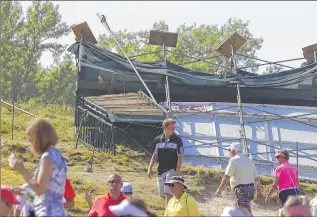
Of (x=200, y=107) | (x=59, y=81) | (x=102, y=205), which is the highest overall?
(x=59, y=81)

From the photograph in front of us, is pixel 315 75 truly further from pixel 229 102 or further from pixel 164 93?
pixel 164 93

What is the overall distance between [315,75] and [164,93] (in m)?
3.83

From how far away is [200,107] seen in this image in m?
17.3

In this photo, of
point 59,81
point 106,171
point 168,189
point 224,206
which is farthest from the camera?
point 59,81

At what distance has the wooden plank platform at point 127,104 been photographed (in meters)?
16.2

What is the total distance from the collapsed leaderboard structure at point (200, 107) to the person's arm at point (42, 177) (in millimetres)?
10118

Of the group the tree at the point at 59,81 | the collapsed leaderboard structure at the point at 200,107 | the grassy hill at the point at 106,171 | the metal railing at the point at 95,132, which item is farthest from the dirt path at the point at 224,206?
the tree at the point at 59,81

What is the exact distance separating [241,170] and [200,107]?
297 inches

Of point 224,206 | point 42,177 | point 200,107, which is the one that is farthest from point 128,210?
point 200,107

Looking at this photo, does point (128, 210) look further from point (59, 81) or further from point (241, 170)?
point (59, 81)

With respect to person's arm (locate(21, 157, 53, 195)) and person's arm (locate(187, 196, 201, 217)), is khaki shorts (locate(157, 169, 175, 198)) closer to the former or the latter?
person's arm (locate(187, 196, 201, 217))

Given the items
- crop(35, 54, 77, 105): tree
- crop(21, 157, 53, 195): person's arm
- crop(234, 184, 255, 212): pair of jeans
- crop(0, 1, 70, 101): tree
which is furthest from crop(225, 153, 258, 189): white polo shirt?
crop(35, 54, 77, 105): tree

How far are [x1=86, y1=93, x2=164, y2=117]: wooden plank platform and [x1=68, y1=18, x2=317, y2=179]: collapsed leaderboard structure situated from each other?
2cm

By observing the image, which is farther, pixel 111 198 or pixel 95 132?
pixel 95 132
